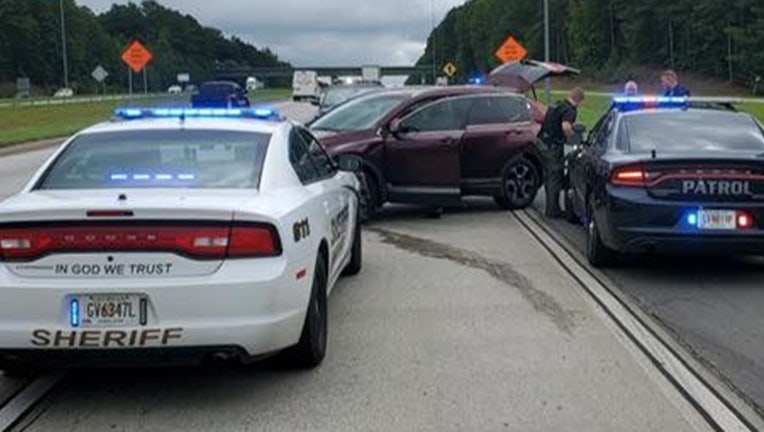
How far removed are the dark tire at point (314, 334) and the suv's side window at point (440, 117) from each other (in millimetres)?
7459

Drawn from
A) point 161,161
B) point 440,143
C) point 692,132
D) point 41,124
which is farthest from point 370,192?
point 41,124

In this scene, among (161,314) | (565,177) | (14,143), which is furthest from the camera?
(14,143)

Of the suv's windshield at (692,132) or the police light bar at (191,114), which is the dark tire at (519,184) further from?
the police light bar at (191,114)

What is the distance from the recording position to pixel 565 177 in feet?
45.2

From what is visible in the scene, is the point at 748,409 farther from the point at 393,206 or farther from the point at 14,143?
the point at 14,143

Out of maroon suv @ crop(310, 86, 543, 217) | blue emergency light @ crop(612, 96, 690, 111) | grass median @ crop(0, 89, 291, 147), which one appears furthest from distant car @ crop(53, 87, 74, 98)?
blue emergency light @ crop(612, 96, 690, 111)

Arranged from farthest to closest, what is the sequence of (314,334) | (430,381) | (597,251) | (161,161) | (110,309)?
(597,251), (161,161), (314,334), (430,381), (110,309)

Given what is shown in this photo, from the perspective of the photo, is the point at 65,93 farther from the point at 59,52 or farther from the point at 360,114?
the point at 360,114

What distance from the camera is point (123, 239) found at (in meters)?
5.60

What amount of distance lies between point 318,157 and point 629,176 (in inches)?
110

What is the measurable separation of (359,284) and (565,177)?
5.12 meters

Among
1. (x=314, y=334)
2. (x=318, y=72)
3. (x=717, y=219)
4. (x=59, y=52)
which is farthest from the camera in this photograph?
(x=318, y=72)

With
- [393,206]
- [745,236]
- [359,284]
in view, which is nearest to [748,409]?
[745,236]

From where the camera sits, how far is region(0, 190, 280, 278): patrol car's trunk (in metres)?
5.59
